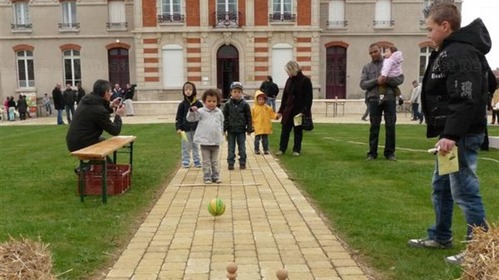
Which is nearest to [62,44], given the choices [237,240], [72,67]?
[72,67]

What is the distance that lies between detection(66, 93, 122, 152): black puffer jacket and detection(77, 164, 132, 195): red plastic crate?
1.40 feet

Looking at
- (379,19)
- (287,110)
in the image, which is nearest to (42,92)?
(379,19)

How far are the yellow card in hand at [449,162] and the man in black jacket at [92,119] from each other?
4.91 m

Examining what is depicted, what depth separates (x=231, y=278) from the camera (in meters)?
3.00

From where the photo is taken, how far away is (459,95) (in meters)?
3.89

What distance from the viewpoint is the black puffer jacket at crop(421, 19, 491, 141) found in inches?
153

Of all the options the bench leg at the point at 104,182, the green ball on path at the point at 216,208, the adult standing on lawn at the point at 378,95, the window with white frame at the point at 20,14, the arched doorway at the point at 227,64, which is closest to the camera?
the green ball on path at the point at 216,208

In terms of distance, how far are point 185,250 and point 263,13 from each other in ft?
98.6

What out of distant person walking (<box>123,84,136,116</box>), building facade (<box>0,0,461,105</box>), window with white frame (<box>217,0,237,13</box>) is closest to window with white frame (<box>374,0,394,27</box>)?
building facade (<box>0,0,461,105</box>)

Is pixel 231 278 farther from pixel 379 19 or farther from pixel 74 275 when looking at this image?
pixel 379 19

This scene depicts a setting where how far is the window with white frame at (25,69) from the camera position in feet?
120

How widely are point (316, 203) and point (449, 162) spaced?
2799mm

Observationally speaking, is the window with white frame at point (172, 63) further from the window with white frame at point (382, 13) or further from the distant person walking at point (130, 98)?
the window with white frame at point (382, 13)

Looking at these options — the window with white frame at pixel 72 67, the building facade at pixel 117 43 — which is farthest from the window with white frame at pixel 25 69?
the window with white frame at pixel 72 67
